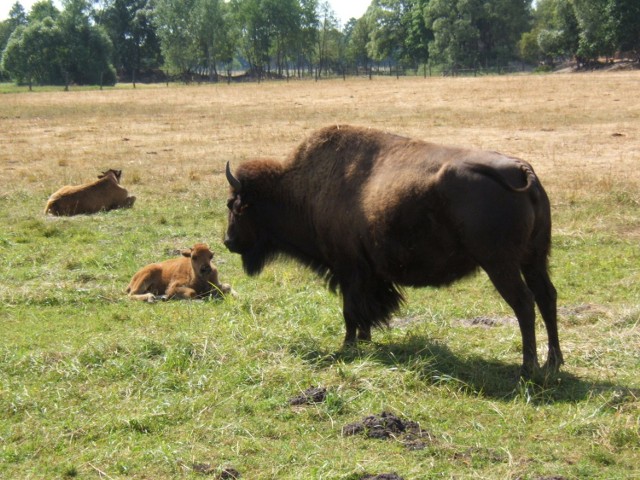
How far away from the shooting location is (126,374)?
6.96 meters

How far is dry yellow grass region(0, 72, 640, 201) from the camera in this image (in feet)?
62.4

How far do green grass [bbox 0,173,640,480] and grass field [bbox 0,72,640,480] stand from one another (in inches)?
0.7

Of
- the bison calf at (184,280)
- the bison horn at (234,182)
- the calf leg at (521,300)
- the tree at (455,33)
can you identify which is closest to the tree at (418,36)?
the tree at (455,33)

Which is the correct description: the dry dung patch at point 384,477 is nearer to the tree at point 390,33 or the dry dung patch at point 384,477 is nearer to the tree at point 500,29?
the tree at point 500,29

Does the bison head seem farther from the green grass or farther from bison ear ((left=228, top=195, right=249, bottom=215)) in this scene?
bison ear ((left=228, top=195, right=249, bottom=215))

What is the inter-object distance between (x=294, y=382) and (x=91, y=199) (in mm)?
9499

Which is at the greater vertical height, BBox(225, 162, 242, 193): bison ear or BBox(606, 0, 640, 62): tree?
BBox(606, 0, 640, 62): tree

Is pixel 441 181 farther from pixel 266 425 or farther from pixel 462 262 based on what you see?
pixel 266 425

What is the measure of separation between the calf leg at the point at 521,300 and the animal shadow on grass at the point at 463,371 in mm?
181

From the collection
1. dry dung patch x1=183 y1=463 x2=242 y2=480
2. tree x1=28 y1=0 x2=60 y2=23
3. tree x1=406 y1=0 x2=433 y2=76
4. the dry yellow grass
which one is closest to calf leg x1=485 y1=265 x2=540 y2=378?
dry dung patch x1=183 y1=463 x2=242 y2=480

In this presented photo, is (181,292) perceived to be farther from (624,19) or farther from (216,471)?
(624,19)

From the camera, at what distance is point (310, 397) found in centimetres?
632

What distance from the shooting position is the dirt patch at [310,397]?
247 inches

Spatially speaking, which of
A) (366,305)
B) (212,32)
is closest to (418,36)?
(212,32)
